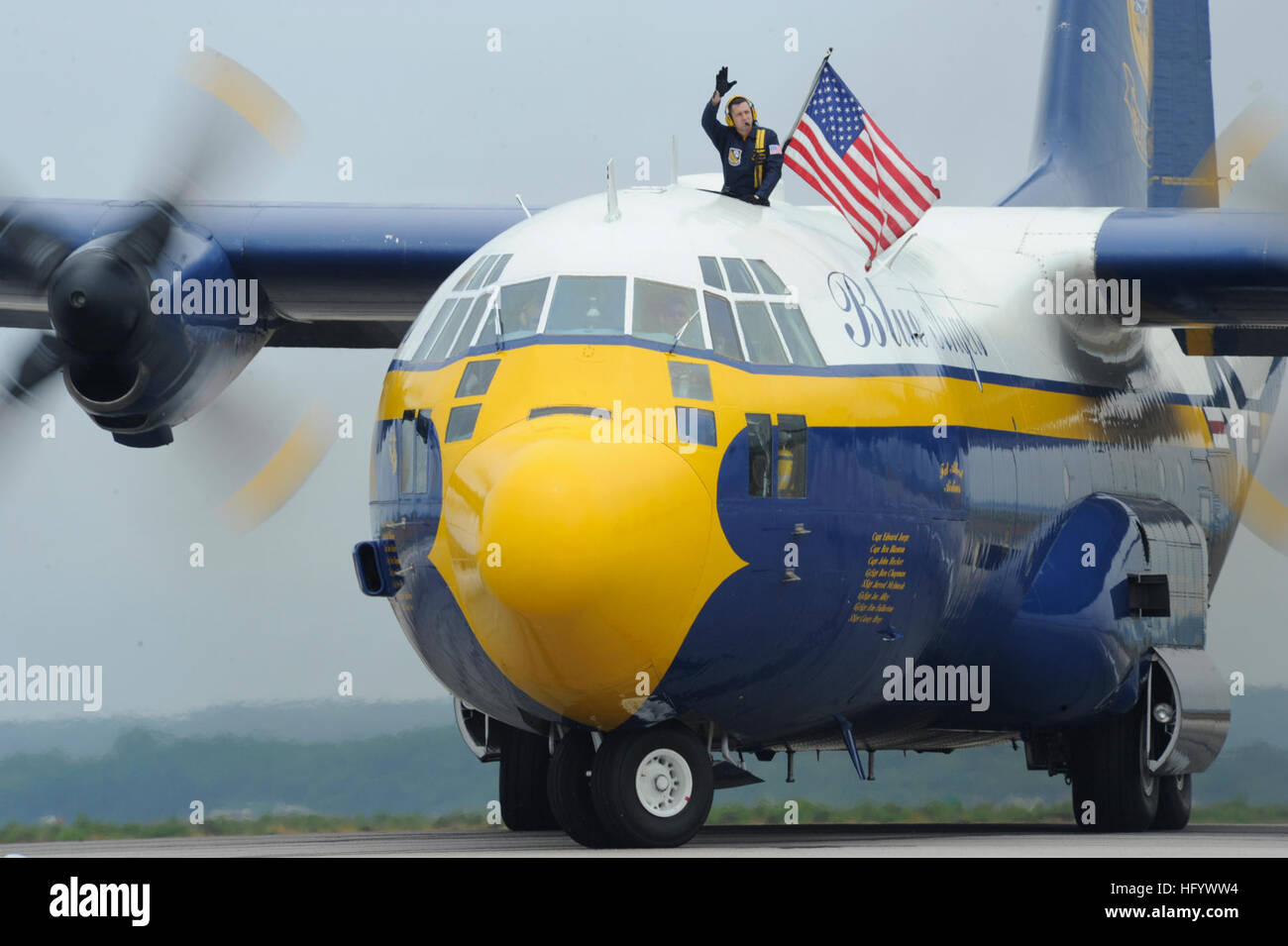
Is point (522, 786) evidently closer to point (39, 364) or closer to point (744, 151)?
Answer: point (39, 364)

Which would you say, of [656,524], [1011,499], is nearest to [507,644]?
[656,524]

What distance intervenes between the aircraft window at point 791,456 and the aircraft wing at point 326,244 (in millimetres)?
5917

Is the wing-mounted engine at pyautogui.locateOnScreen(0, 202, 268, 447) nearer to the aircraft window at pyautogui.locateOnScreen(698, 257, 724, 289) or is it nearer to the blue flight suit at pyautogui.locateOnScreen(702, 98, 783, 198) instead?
the blue flight suit at pyautogui.locateOnScreen(702, 98, 783, 198)

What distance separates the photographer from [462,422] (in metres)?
11.8

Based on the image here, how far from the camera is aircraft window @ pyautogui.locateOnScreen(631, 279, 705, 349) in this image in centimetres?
1184

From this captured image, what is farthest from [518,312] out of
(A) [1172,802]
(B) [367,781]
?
(B) [367,781]

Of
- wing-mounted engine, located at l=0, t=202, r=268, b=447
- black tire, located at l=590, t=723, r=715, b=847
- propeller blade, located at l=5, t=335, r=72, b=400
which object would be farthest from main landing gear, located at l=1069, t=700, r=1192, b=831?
propeller blade, located at l=5, t=335, r=72, b=400

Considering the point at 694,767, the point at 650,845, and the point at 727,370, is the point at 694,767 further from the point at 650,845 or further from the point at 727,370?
the point at 727,370

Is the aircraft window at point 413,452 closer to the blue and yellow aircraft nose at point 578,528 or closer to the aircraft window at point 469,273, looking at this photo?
the blue and yellow aircraft nose at point 578,528

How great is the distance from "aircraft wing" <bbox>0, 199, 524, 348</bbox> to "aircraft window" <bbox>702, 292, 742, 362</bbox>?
5.44 meters

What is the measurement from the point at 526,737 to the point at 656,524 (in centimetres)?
555

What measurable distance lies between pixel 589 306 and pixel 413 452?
1364 mm

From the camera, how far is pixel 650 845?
11852mm

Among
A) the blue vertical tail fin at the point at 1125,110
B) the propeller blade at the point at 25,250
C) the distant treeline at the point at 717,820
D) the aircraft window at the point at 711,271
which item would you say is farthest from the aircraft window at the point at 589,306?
the distant treeline at the point at 717,820
